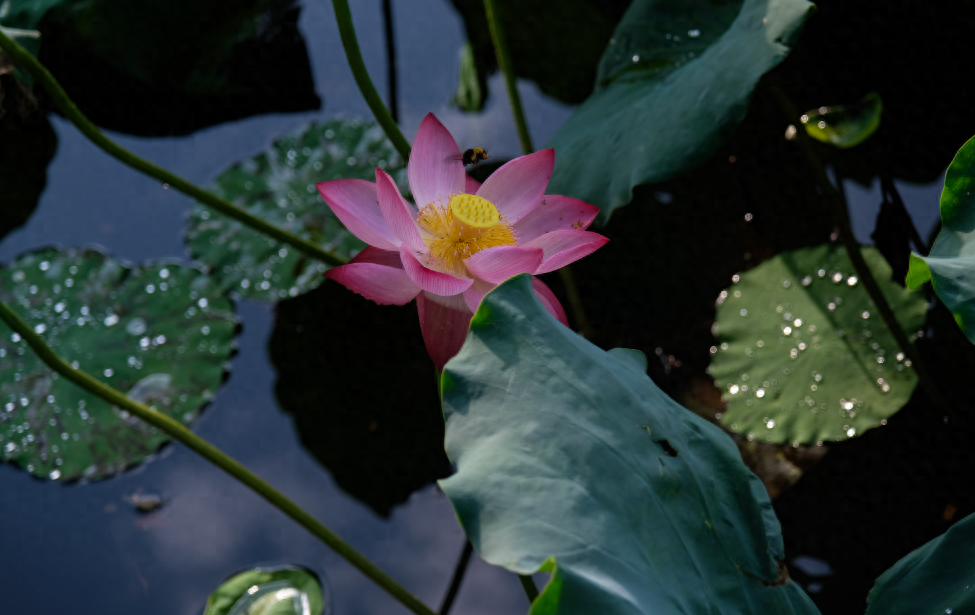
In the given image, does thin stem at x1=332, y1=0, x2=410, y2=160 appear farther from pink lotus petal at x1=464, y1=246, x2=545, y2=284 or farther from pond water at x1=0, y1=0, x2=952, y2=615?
pond water at x1=0, y1=0, x2=952, y2=615

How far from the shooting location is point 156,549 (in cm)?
131

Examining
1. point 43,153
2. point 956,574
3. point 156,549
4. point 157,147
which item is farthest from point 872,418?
point 43,153

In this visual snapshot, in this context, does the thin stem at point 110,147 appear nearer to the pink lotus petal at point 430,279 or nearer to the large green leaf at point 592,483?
the pink lotus petal at point 430,279

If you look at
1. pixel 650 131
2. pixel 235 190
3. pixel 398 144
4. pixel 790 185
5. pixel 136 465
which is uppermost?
pixel 398 144

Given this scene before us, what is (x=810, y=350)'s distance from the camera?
1.40 m

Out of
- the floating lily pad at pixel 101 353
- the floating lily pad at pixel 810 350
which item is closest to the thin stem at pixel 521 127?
the floating lily pad at pixel 810 350

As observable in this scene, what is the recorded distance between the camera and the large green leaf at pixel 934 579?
2.24 ft

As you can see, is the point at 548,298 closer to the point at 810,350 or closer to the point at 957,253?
the point at 957,253

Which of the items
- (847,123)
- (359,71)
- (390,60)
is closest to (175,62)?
(390,60)

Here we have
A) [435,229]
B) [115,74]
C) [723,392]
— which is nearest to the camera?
[435,229]

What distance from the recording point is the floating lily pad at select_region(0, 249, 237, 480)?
1411mm

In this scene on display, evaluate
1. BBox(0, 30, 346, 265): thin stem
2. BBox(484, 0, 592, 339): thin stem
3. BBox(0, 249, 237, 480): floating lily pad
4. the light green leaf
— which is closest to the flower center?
BBox(0, 30, 346, 265): thin stem

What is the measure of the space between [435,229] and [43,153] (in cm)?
171

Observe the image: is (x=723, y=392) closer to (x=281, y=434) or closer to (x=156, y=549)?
(x=281, y=434)
